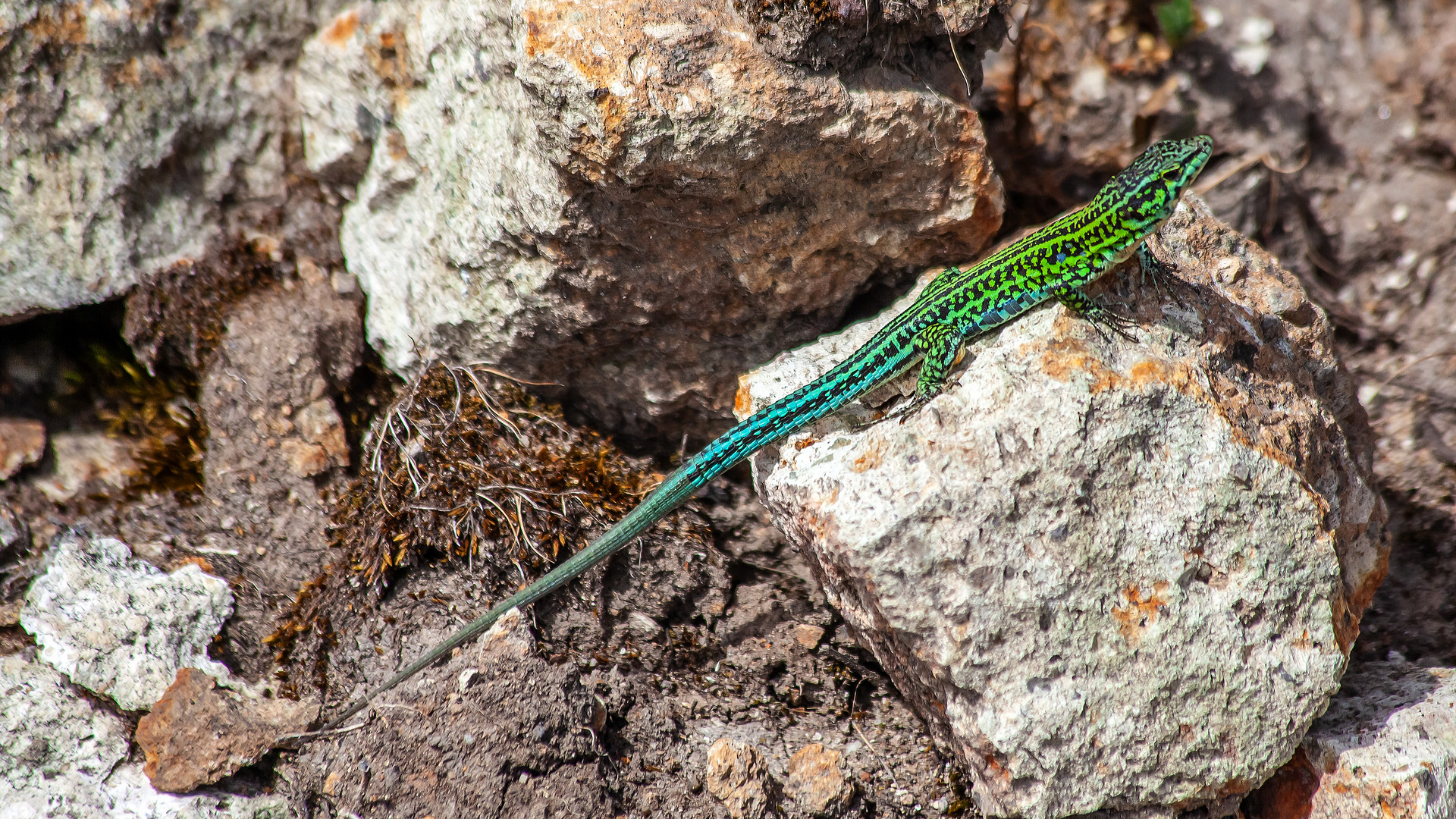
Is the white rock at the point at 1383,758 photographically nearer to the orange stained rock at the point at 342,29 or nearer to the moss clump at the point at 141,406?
the moss clump at the point at 141,406

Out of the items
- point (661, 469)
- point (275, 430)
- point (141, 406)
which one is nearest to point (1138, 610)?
point (661, 469)

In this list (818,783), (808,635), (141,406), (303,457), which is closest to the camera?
(818,783)

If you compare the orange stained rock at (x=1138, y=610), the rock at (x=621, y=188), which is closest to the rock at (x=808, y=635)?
the rock at (x=621, y=188)

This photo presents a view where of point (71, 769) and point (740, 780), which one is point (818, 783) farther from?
point (71, 769)

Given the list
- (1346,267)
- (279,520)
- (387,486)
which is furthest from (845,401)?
(1346,267)

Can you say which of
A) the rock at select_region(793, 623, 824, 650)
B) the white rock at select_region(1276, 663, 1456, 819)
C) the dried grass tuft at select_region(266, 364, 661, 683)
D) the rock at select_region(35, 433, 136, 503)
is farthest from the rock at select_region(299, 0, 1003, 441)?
the white rock at select_region(1276, 663, 1456, 819)

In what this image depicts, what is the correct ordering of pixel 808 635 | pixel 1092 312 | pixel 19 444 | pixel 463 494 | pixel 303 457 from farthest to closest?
pixel 19 444, pixel 303 457, pixel 808 635, pixel 463 494, pixel 1092 312

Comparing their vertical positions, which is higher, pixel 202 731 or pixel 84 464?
pixel 84 464
